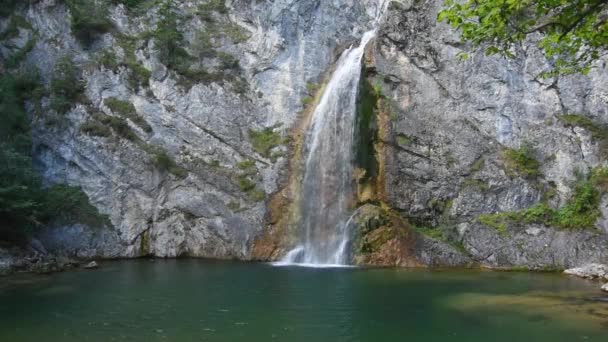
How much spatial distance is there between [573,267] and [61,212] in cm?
2015

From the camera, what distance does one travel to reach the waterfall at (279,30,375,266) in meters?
22.5

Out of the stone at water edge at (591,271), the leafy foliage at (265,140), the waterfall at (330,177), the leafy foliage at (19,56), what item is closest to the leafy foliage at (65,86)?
the leafy foliage at (19,56)

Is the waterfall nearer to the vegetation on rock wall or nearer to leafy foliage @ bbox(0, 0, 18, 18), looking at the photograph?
the vegetation on rock wall

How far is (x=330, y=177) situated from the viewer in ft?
78.7

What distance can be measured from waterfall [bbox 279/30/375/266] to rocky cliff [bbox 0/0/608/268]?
2.92ft

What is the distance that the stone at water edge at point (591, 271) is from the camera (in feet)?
60.0

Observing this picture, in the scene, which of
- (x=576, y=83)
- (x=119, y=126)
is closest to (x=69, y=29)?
(x=119, y=126)

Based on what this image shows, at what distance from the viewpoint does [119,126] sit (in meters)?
24.3

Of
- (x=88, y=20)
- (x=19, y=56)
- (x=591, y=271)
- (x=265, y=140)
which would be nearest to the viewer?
(x=591, y=271)

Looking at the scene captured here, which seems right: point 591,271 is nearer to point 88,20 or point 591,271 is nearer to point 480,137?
point 480,137

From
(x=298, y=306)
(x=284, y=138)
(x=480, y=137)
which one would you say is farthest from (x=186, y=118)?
(x=298, y=306)

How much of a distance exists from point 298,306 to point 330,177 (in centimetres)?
1103

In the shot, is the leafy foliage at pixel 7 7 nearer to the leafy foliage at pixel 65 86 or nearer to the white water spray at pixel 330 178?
the leafy foliage at pixel 65 86

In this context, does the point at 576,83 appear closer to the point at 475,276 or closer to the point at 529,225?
the point at 529,225
